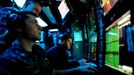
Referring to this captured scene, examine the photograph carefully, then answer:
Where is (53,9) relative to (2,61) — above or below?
above

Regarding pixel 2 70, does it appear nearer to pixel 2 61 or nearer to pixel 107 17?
pixel 2 61

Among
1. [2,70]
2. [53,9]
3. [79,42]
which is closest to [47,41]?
[53,9]

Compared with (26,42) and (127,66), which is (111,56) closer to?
(127,66)

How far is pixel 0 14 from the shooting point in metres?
4.48

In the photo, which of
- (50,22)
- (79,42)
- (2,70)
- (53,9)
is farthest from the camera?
(50,22)

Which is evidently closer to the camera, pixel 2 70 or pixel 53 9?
pixel 2 70

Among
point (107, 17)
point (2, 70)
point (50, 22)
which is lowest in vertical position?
point (2, 70)

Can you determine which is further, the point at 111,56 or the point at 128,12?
the point at 111,56

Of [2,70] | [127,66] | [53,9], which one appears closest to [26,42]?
[2,70]

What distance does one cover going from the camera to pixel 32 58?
3.33 meters

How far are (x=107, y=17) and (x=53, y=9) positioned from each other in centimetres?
805

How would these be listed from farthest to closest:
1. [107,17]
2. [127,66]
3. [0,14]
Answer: [0,14] < [107,17] < [127,66]

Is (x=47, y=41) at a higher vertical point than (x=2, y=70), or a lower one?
higher

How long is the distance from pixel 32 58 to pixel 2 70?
0.59m
